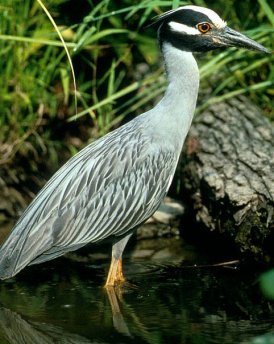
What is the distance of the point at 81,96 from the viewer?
7.36 m

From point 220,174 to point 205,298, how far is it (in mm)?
1120

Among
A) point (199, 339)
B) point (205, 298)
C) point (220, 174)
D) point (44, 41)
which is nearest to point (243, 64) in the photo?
point (220, 174)

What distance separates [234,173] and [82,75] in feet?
7.16

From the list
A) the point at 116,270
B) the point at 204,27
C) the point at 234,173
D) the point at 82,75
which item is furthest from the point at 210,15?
the point at 82,75

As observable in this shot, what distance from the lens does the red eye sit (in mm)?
5746

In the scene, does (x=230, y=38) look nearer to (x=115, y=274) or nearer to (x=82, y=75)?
(x=115, y=274)

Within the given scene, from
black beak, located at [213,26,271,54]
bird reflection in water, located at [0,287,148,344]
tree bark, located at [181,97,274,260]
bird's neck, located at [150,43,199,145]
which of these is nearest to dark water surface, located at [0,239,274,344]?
bird reflection in water, located at [0,287,148,344]

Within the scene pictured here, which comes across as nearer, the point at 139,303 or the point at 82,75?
the point at 139,303

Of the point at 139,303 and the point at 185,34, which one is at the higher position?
the point at 185,34

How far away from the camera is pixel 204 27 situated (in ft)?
18.9

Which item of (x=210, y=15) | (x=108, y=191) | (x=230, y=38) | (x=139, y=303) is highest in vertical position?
(x=210, y=15)

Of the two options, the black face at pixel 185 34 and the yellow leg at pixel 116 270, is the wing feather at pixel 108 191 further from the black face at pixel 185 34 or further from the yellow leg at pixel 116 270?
the black face at pixel 185 34

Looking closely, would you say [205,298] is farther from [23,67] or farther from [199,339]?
[23,67]

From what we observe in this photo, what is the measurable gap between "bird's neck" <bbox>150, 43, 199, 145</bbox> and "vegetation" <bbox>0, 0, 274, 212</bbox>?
2.64ft
